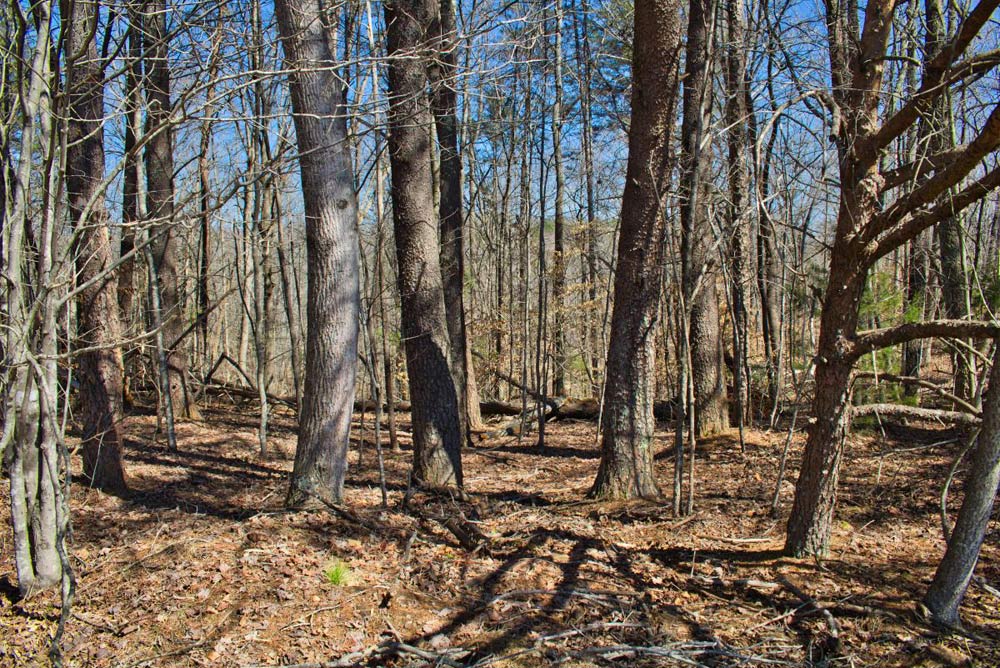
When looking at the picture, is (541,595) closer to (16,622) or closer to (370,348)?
(370,348)

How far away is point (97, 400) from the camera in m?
5.76

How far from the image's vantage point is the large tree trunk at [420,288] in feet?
21.9

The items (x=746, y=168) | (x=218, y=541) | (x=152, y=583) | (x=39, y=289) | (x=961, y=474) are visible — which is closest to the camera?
(x=39, y=289)

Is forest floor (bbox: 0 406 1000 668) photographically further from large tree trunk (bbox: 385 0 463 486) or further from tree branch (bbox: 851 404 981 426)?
large tree trunk (bbox: 385 0 463 486)

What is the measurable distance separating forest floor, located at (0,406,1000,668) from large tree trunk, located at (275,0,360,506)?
0.43 metres

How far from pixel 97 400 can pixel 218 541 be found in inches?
85.4

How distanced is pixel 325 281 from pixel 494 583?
269cm

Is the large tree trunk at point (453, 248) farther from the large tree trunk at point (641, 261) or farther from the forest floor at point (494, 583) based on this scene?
the large tree trunk at point (641, 261)

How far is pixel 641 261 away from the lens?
5.79 metres

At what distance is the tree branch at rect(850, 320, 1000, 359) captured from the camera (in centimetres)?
359

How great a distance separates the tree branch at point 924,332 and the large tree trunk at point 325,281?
3752 millimetres

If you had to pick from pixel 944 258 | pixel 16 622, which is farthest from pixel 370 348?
pixel 944 258

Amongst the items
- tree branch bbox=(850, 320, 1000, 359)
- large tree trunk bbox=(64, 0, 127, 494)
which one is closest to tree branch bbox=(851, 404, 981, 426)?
tree branch bbox=(850, 320, 1000, 359)

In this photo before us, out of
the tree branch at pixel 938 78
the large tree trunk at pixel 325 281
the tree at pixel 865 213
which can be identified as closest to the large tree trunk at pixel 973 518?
the tree at pixel 865 213
